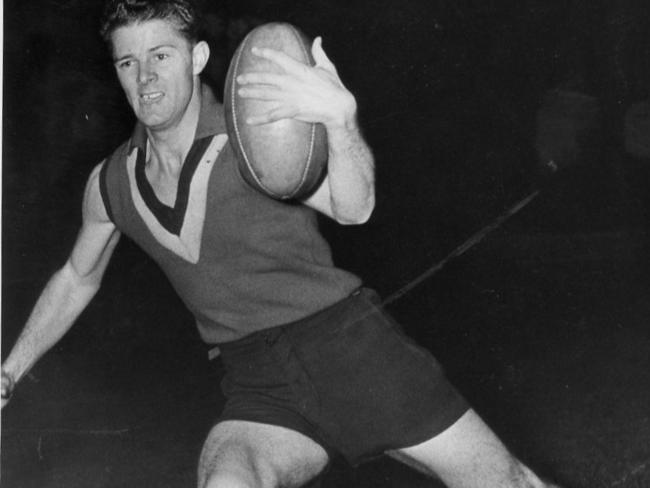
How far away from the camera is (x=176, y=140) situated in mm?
1675

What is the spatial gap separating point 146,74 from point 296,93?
0.41 m

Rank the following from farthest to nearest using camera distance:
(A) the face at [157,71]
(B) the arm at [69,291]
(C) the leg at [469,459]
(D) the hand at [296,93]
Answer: (B) the arm at [69,291], (A) the face at [157,71], (C) the leg at [469,459], (D) the hand at [296,93]

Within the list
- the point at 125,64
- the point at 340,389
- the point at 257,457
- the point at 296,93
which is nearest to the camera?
the point at 296,93

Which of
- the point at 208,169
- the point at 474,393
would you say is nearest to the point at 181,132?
the point at 208,169

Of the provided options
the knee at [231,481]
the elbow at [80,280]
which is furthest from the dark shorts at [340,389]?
the elbow at [80,280]

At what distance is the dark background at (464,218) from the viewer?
180 cm

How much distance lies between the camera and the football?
140 centimetres

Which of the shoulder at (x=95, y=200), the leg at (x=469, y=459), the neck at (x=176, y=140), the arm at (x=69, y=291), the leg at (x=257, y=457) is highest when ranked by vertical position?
the neck at (x=176, y=140)

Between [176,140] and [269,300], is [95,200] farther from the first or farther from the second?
[269,300]

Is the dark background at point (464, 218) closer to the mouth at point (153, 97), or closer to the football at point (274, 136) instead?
the mouth at point (153, 97)

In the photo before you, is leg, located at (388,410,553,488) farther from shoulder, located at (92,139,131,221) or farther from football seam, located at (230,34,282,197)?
shoulder, located at (92,139,131,221)

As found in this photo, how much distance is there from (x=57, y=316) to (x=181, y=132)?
17.8 inches

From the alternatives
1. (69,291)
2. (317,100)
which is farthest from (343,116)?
(69,291)

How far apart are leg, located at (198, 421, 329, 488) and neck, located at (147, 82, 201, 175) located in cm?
47
